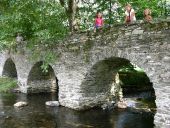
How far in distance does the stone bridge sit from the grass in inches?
111

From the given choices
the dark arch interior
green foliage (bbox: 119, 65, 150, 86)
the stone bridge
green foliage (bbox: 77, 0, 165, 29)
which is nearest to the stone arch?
the stone bridge

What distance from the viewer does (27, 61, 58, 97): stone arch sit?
842 inches

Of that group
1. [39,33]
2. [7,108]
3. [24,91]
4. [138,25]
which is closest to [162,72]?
[138,25]

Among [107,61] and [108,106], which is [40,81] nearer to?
[108,106]

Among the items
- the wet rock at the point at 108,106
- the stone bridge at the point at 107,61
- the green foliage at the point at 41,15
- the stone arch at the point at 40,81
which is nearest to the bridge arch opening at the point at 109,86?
the stone bridge at the point at 107,61

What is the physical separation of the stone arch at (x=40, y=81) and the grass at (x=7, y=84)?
80.2 inches

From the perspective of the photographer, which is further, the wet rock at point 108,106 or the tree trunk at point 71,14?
the tree trunk at point 71,14

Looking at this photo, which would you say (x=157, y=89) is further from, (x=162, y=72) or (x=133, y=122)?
(x=133, y=122)

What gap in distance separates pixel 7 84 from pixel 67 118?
1033cm

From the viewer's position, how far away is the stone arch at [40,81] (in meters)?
21.4

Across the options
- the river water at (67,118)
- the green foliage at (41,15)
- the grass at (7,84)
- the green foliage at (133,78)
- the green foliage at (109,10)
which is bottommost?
the river water at (67,118)

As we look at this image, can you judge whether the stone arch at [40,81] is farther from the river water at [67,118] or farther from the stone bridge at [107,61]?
the river water at [67,118]

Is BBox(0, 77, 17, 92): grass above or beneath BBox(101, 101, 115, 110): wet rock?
above

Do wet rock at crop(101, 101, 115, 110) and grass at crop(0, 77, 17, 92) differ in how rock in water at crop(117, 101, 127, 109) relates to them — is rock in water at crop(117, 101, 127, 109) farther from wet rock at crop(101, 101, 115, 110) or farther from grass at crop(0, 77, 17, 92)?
grass at crop(0, 77, 17, 92)
